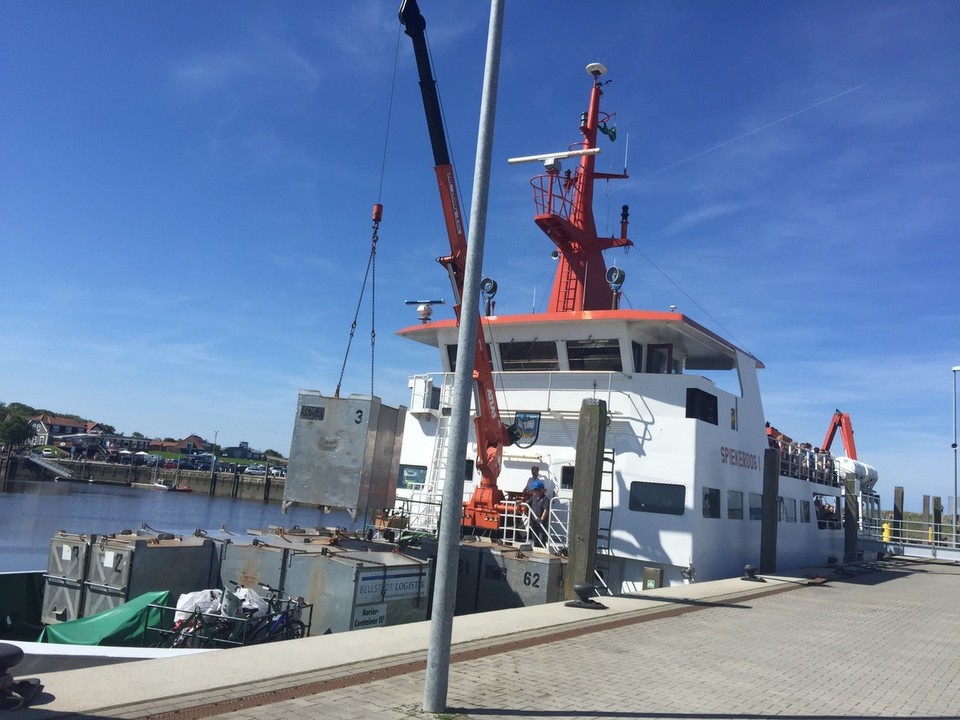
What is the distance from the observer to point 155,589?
11227 mm

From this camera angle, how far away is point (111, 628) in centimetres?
930

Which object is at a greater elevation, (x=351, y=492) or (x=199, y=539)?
(x=351, y=492)

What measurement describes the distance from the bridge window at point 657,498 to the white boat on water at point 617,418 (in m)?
0.02

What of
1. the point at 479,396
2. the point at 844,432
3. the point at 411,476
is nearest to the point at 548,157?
the point at 479,396

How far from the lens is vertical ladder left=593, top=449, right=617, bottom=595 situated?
1471cm

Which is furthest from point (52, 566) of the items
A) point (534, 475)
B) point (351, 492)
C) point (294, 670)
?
point (534, 475)

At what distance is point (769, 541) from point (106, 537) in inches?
576

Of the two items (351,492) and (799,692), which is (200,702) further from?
(351,492)

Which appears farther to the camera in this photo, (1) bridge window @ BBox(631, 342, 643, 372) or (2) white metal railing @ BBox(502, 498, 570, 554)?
(1) bridge window @ BBox(631, 342, 643, 372)

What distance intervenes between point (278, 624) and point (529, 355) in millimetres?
9845

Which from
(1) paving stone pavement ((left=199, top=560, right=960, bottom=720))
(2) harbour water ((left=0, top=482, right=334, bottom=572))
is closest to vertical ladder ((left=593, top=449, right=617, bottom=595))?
(1) paving stone pavement ((left=199, top=560, right=960, bottom=720))

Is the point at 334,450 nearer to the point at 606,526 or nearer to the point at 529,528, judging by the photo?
the point at 529,528

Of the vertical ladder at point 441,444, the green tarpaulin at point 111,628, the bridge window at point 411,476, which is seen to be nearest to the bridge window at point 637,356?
the vertical ladder at point 441,444

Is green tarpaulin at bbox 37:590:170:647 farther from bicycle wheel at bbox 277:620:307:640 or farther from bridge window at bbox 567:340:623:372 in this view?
bridge window at bbox 567:340:623:372
